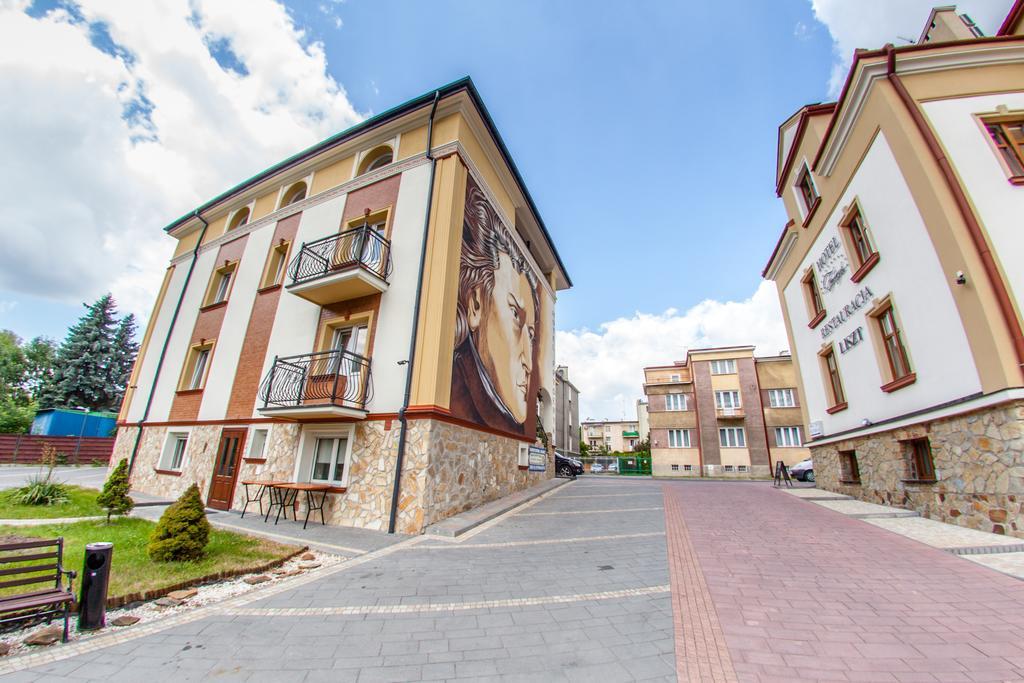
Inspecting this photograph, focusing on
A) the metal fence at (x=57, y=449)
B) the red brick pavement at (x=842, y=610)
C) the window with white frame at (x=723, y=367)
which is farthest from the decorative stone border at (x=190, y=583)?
the window with white frame at (x=723, y=367)

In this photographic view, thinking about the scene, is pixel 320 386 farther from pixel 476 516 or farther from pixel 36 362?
pixel 36 362

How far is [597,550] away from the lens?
20.3 feet

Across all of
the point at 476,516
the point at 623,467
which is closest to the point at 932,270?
the point at 476,516

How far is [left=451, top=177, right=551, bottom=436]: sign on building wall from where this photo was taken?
399 inches

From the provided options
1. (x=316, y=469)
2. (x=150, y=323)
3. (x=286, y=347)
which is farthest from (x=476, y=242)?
(x=150, y=323)

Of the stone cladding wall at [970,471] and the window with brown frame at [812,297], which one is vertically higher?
the window with brown frame at [812,297]

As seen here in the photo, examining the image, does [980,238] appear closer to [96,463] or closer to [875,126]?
[875,126]

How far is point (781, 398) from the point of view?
Result: 29.4m

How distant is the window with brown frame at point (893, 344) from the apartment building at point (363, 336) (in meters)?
9.95

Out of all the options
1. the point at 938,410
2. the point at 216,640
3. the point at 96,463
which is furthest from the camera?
the point at 96,463

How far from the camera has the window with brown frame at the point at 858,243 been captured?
10.1 metres

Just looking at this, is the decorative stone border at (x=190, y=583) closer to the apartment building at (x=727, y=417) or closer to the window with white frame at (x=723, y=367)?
the apartment building at (x=727, y=417)

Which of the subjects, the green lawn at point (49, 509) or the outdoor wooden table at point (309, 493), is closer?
the green lawn at point (49, 509)

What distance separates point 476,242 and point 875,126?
9906mm
